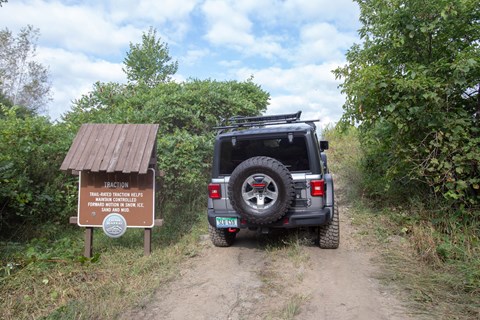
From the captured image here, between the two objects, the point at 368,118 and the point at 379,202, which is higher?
the point at 368,118

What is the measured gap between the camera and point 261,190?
15.5ft

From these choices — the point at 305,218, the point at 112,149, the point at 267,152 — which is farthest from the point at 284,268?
the point at 112,149

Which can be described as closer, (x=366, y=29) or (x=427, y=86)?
(x=427, y=86)

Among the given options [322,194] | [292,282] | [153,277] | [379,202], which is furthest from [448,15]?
[153,277]

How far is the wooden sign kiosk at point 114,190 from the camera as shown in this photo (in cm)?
501

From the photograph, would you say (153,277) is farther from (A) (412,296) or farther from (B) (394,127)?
(B) (394,127)

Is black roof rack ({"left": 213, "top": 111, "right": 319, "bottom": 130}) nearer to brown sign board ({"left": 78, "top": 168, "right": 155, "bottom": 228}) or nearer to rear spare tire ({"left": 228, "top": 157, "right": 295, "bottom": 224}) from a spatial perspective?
rear spare tire ({"left": 228, "top": 157, "right": 295, "bottom": 224})

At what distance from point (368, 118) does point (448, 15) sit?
174 centimetres

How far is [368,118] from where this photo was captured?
18.8 feet

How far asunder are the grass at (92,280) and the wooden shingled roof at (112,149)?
3.98ft

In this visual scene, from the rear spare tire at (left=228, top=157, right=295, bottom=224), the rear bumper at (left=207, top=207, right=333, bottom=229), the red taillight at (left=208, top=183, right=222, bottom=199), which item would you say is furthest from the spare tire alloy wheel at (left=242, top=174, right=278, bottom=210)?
the red taillight at (left=208, top=183, right=222, bottom=199)

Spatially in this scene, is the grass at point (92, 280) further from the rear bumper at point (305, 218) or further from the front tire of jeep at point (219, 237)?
the rear bumper at point (305, 218)

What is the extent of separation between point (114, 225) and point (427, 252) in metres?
4.19

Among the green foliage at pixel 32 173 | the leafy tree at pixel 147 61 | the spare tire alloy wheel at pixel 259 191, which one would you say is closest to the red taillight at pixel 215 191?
the spare tire alloy wheel at pixel 259 191
